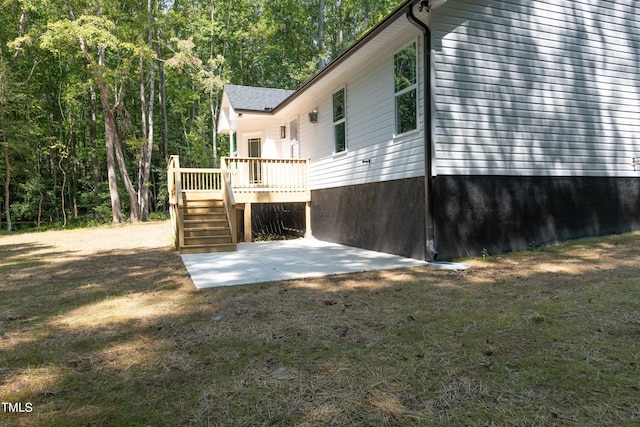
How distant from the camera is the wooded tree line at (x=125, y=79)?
56.6 ft

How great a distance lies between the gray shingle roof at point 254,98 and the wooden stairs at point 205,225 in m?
4.35

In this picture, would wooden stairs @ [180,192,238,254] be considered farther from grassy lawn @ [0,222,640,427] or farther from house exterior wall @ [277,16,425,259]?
grassy lawn @ [0,222,640,427]

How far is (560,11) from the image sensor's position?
24.5ft

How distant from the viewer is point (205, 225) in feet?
29.8

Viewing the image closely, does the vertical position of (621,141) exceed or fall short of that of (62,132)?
it falls short

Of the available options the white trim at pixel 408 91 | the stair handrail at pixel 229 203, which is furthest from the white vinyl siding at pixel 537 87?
the stair handrail at pixel 229 203

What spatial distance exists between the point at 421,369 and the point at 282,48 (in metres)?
25.7

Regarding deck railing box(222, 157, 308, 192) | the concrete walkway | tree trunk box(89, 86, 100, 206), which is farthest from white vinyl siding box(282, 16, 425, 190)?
tree trunk box(89, 86, 100, 206)

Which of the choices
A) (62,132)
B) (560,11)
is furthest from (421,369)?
(62,132)

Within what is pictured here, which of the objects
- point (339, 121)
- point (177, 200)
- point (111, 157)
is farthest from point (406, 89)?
point (111, 157)

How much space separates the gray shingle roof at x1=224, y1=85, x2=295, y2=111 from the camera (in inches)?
526

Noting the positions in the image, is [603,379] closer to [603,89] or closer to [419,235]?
[419,235]

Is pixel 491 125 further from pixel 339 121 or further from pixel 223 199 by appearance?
pixel 223 199

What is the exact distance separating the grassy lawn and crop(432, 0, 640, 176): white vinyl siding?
2.67m
